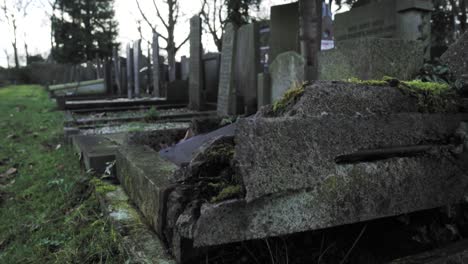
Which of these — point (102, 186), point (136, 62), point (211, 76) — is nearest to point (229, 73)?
point (211, 76)

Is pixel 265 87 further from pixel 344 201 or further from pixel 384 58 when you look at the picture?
pixel 344 201

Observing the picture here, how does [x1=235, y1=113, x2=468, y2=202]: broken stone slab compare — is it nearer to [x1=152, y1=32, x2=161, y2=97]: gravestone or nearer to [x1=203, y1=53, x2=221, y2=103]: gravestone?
[x1=203, y1=53, x2=221, y2=103]: gravestone

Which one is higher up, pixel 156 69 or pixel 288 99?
pixel 156 69

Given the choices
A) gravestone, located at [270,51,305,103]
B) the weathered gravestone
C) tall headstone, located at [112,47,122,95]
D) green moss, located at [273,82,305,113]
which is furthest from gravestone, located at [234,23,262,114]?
tall headstone, located at [112,47,122,95]

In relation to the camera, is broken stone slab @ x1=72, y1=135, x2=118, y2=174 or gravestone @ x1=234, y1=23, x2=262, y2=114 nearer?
broken stone slab @ x1=72, y1=135, x2=118, y2=174

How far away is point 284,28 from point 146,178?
619 centimetres

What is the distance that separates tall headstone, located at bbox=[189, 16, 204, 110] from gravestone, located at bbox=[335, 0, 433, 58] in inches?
136

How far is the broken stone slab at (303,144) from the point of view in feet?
4.33

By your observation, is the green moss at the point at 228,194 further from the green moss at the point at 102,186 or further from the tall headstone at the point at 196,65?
the tall headstone at the point at 196,65

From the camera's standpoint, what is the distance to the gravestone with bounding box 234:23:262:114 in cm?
761

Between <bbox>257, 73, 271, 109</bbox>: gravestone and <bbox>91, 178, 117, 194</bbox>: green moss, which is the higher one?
<bbox>257, 73, 271, 109</bbox>: gravestone

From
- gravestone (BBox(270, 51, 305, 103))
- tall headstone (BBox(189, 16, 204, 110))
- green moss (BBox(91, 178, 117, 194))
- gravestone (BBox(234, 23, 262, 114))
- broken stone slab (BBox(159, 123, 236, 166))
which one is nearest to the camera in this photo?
green moss (BBox(91, 178, 117, 194))

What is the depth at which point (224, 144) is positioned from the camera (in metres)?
1.60

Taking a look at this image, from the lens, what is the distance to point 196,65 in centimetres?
973
